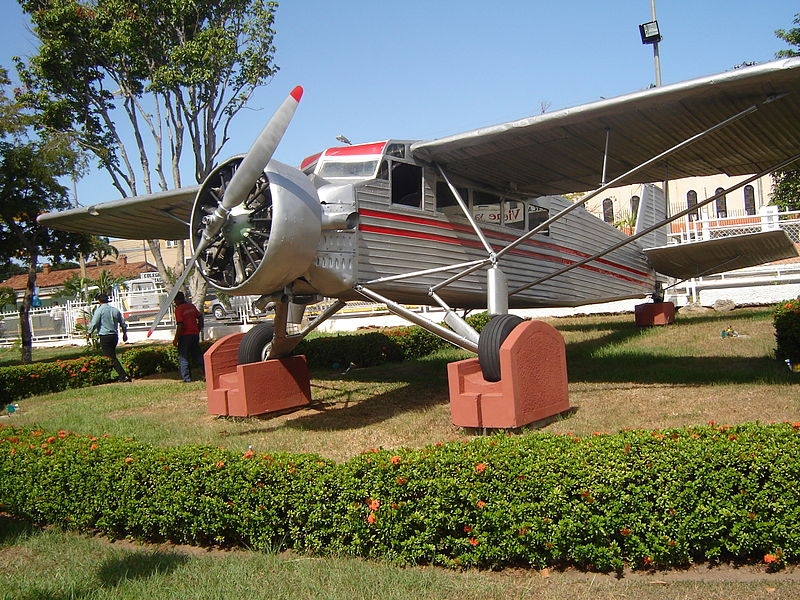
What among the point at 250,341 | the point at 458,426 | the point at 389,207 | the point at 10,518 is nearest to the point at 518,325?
the point at 458,426

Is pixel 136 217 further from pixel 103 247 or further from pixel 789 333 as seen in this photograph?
pixel 103 247

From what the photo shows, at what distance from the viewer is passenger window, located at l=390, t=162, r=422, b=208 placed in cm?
948

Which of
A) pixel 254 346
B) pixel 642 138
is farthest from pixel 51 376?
pixel 642 138

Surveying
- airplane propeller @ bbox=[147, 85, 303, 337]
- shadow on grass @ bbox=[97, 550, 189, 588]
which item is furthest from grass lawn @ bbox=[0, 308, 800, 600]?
airplane propeller @ bbox=[147, 85, 303, 337]

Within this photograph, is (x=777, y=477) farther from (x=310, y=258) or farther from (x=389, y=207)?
(x=389, y=207)

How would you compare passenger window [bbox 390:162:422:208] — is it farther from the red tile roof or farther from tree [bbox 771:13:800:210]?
the red tile roof

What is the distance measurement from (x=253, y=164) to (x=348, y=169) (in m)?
1.97

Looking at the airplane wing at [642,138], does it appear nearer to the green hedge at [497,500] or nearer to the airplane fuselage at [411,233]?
Result: the airplane fuselage at [411,233]

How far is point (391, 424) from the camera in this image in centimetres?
872

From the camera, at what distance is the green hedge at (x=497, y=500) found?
4.35 m

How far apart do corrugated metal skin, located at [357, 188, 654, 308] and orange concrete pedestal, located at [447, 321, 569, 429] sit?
201 cm

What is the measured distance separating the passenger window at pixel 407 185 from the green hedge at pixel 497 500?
489cm

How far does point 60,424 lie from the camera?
10.0 m

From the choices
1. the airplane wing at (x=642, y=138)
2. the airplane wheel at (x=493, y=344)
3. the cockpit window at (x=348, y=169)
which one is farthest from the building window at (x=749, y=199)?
the airplane wheel at (x=493, y=344)
